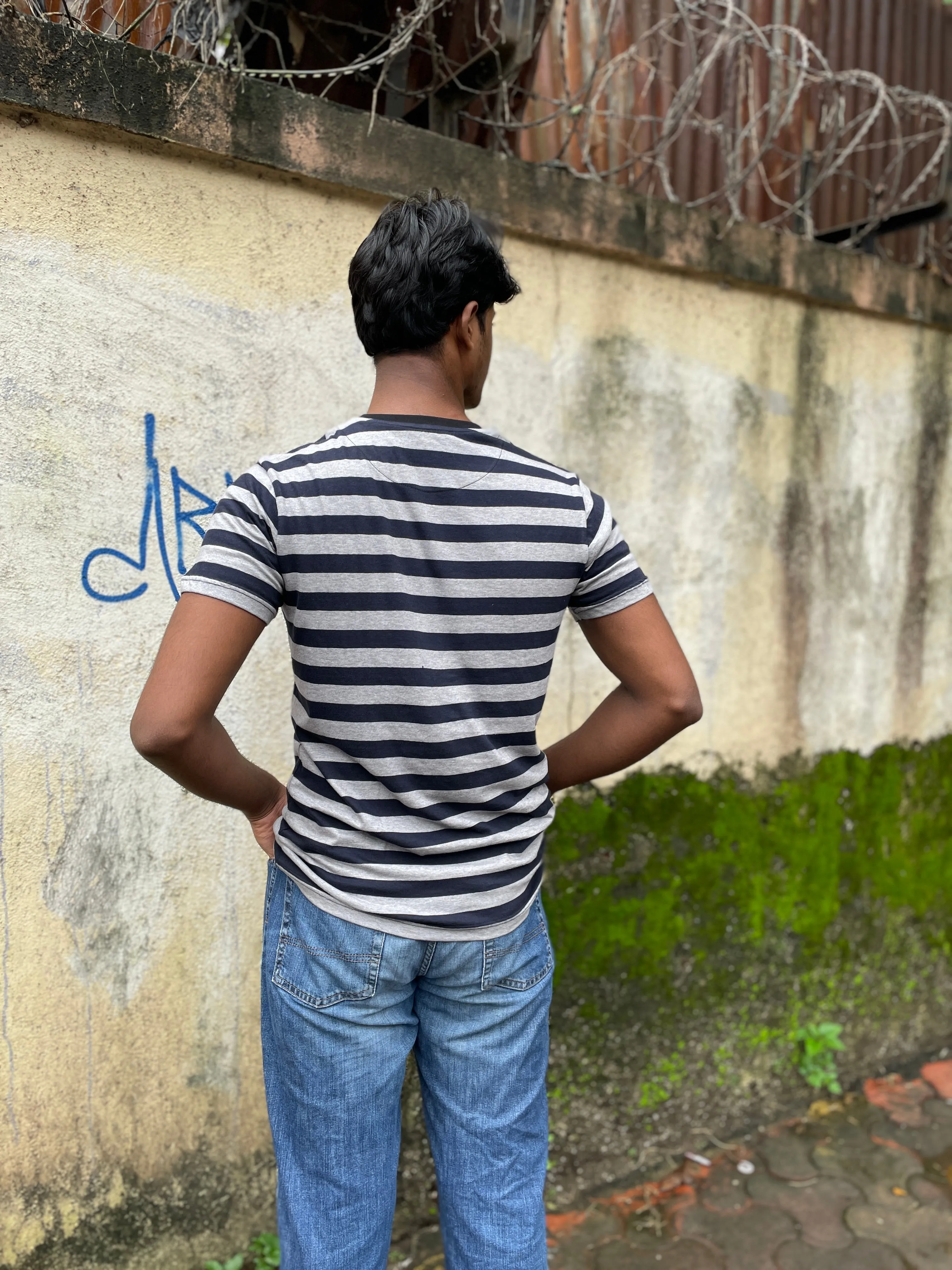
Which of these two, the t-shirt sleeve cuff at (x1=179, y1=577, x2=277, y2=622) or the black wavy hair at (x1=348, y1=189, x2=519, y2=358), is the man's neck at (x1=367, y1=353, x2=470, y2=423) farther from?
the t-shirt sleeve cuff at (x1=179, y1=577, x2=277, y2=622)

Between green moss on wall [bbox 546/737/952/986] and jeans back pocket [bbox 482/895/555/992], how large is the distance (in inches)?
36.2

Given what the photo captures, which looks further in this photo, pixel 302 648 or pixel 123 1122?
pixel 123 1122

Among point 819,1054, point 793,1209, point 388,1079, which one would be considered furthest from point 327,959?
point 819,1054

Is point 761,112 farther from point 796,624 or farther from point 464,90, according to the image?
point 796,624

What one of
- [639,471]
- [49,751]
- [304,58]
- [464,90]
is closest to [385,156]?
[464,90]

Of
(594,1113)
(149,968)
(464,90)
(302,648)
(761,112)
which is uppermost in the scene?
(761,112)

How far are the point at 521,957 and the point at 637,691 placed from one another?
1.44ft

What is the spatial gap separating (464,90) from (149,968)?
2.06m

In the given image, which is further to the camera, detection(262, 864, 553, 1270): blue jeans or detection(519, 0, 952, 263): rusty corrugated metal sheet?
detection(519, 0, 952, 263): rusty corrugated metal sheet

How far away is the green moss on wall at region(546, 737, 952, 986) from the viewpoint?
2490 millimetres

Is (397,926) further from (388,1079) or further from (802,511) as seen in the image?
(802,511)

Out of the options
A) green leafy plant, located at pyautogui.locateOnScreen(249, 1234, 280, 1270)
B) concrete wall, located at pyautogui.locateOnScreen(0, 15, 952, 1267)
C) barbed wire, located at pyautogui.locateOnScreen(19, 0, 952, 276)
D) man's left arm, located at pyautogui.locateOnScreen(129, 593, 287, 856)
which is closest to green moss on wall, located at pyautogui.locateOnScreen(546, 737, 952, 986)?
concrete wall, located at pyautogui.locateOnScreen(0, 15, 952, 1267)

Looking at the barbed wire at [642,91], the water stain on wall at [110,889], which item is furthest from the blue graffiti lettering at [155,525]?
the barbed wire at [642,91]

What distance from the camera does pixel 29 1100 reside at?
1.83 m
